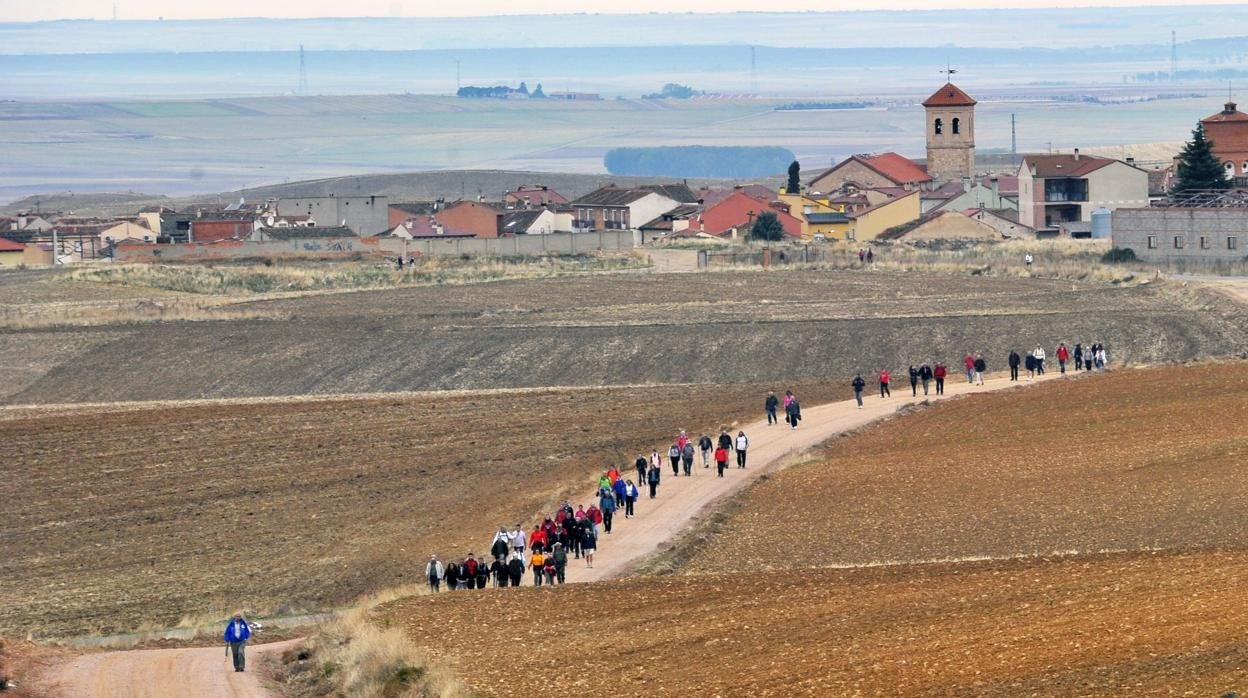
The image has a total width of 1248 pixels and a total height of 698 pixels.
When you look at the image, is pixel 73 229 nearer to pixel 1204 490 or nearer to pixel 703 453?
pixel 703 453

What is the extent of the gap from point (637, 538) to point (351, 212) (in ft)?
262

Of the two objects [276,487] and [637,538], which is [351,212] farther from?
[637,538]

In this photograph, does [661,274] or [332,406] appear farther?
[661,274]

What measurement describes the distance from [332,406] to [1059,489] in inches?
792

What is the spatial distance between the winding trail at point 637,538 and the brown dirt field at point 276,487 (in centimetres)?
186

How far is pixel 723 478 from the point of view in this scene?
38.2 meters

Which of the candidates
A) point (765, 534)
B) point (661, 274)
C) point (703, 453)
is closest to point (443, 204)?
point (661, 274)

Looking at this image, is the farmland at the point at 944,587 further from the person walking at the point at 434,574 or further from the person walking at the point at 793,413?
the person walking at the point at 793,413

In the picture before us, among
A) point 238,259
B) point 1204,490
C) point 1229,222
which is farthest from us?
point 238,259

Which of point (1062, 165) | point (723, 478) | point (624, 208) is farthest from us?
point (624, 208)

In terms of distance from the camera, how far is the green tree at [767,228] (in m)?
100

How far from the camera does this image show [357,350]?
62.0m

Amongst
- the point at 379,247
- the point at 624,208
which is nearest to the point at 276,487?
the point at 379,247

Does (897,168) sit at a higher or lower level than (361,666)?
higher
